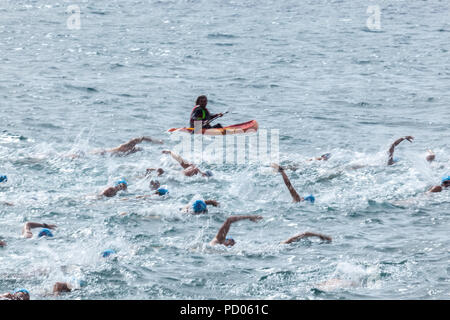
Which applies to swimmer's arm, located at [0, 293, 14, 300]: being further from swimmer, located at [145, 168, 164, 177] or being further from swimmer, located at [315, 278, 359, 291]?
swimmer, located at [145, 168, 164, 177]

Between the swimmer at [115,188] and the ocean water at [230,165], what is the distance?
18cm

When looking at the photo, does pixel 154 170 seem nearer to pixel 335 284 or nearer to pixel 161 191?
pixel 161 191

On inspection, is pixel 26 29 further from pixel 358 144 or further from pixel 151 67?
pixel 358 144

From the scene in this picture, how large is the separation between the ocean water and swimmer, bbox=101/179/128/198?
0.59 ft

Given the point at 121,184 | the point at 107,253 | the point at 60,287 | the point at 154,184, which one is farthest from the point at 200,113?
the point at 60,287

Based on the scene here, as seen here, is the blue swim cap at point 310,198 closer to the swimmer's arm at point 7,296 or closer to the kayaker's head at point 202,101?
the kayaker's head at point 202,101

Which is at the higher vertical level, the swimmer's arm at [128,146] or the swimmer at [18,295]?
the swimmer's arm at [128,146]

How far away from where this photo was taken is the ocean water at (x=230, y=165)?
1298 centimetres

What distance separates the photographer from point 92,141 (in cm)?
2234

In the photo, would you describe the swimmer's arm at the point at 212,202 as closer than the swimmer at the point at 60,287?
No

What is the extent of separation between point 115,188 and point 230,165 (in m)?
3.93

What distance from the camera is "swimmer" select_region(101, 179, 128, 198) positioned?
16938mm
